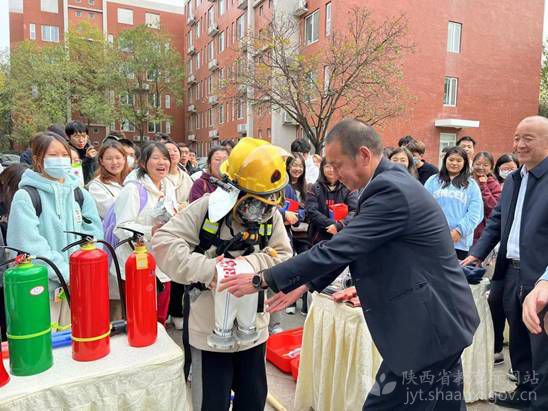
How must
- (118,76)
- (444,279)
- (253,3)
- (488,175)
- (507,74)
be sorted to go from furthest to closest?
(118,76), (253,3), (507,74), (488,175), (444,279)

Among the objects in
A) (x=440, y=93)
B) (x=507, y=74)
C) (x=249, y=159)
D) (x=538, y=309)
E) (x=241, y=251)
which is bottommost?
(x=538, y=309)

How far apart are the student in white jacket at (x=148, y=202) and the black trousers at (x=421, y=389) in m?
1.70

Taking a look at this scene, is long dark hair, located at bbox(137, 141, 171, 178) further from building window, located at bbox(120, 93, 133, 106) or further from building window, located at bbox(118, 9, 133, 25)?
building window, located at bbox(118, 9, 133, 25)

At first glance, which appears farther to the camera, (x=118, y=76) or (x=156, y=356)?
(x=118, y=76)

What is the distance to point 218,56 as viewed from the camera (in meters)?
32.8

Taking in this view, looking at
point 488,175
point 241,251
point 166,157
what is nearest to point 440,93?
point 488,175

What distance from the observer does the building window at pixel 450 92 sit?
21547 mm

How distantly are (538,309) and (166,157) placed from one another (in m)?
3.11

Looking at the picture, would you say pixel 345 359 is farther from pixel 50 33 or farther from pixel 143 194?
pixel 50 33

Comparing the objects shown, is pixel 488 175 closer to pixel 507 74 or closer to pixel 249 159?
pixel 249 159

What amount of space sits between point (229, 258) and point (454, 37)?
2359cm

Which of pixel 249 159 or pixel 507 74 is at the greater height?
pixel 507 74

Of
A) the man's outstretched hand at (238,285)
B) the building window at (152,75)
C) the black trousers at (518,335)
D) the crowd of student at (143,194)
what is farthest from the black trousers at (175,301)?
the building window at (152,75)

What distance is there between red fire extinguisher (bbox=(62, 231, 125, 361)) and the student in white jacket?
119cm
